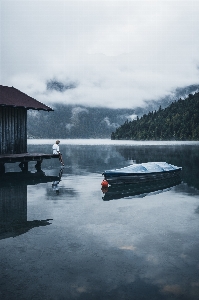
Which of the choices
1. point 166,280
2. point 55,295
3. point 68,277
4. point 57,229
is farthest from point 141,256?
point 57,229

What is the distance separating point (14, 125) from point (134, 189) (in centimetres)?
1364

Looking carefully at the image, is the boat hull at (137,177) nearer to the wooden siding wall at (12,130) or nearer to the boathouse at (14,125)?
the boathouse at (14,125)

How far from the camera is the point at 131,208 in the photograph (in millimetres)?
15500

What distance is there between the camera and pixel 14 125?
2906cm

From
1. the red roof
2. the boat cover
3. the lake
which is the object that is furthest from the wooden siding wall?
the lake

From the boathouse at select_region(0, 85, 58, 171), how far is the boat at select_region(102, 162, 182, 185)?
9.12 metres

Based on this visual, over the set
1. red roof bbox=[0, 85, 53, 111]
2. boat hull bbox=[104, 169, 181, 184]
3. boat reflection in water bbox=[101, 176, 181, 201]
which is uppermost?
red roof bbox=[0, 85, 53, 111]

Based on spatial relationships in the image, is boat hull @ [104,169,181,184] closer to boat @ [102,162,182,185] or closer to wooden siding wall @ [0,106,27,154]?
boat @ [102,162,182,185]

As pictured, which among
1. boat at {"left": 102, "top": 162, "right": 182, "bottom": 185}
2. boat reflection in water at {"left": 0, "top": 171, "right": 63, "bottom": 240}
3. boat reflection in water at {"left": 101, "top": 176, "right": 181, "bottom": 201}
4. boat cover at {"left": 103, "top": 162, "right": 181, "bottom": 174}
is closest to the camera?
boat reflection in water at {"left": 0, "top": 171, "right": 63, "bottom": 240}

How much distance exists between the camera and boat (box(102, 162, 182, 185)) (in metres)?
22.8

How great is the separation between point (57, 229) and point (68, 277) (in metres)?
4.10

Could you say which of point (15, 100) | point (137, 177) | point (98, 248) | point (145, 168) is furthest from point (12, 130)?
point (98, 248)

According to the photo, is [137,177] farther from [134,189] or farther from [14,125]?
[14,125]

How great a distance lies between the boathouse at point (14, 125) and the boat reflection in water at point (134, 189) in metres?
Result: 9.89
